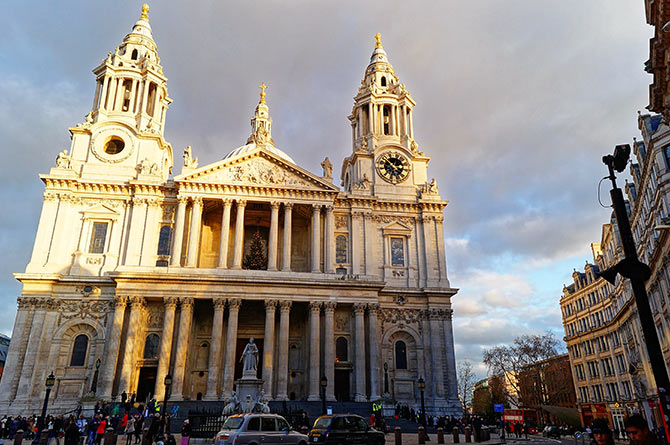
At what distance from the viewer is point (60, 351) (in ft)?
111

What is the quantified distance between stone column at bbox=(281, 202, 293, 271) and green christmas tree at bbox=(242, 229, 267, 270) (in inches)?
133

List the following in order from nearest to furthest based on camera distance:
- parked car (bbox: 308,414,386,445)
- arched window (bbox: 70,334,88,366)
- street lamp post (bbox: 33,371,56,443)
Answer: parked car (bbox: 308,414,386,445)
street lamp post (bbox: 33,371,56,443)
arched window (bbox: 70,334,88,366)

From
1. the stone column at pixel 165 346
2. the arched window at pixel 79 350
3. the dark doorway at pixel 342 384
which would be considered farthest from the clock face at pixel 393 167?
the arched window at pixel 79 350

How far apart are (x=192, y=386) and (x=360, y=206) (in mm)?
20096

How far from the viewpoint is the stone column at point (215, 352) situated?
31.6 m

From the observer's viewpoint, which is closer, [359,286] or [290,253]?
[359,286]

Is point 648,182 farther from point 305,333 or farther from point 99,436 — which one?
point 99,436

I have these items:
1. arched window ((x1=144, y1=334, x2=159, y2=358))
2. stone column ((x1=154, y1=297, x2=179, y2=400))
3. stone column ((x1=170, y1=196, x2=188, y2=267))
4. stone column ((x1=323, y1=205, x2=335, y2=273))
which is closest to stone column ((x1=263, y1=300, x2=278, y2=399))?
stone column ((x1=323, y1=205, x2=335, y2=273))

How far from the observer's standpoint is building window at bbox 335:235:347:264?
40.2m

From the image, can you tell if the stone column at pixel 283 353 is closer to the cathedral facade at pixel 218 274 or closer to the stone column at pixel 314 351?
the cathedral facade at pixel 218 274

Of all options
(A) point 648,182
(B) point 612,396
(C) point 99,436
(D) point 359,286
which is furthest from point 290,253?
(B) point 612,396

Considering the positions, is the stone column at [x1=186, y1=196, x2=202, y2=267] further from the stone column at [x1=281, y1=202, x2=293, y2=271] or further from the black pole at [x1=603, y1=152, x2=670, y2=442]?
the black pole at [x1=603, y1=152, x2=670, y2=442]

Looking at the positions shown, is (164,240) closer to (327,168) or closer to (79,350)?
(79,350)

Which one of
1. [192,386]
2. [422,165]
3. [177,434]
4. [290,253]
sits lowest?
[177,434]
